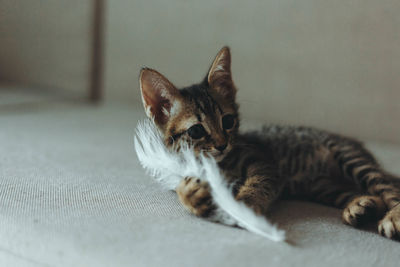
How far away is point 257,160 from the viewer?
3.84ft

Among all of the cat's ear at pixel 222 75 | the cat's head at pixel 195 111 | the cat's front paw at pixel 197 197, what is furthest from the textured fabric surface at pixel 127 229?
the cat's ear at pixel 222 75

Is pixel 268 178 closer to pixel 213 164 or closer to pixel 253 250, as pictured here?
pixel 213 164

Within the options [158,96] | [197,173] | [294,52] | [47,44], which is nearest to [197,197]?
[197,173]

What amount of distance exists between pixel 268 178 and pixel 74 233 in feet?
1.58

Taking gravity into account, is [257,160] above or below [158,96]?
below

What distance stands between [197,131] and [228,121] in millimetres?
106

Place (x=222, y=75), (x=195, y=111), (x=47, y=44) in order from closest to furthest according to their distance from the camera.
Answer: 1. (x=195, y=111)
2. (x=222, y=75)
3. (x=47, y=44)

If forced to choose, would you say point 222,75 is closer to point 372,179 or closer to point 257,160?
point 257,160

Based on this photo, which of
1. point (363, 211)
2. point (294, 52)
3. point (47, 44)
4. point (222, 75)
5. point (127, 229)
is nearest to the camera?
point (127, 229)

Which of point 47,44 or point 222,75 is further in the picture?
point 47,44

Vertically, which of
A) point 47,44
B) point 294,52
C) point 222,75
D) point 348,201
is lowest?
point 47,44

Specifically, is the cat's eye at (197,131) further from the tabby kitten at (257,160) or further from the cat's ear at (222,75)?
the cat's ear at (222,75)

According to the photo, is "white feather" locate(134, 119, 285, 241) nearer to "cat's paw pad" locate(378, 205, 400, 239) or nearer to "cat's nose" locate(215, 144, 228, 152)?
"cat's nose" locate(215, 144, 228, 152)

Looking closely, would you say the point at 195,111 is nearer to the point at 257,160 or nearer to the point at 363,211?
the point at 257,160
